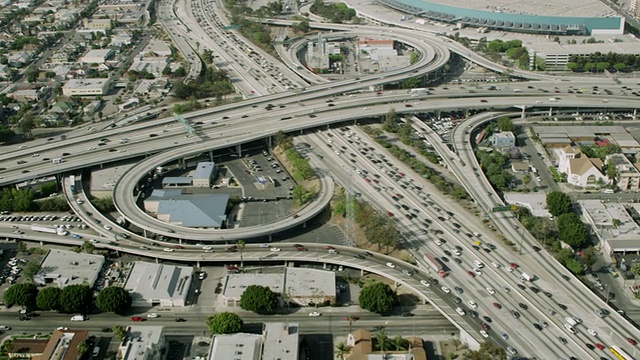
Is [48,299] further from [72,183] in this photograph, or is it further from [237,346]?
[72,183]

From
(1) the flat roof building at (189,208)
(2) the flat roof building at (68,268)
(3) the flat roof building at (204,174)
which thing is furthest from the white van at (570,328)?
(3) the flat roof building at (204,174)

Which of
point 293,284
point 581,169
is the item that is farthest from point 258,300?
point 581,169

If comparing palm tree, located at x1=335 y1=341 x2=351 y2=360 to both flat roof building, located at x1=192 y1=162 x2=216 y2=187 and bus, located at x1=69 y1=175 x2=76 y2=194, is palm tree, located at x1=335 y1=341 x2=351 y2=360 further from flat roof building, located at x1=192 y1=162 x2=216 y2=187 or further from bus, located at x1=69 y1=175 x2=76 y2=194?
bus, located at x1=69 y1=175 x2=76 y2=194

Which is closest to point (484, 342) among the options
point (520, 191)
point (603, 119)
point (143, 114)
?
point (520, 191)

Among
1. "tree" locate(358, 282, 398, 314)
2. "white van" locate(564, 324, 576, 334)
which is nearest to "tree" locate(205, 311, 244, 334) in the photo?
"tree" locate(358, 282, 398, 314)

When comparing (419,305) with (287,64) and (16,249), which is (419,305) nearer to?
(16,249)

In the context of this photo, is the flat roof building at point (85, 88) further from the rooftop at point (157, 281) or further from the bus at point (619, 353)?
the bus at point (619, 353)
